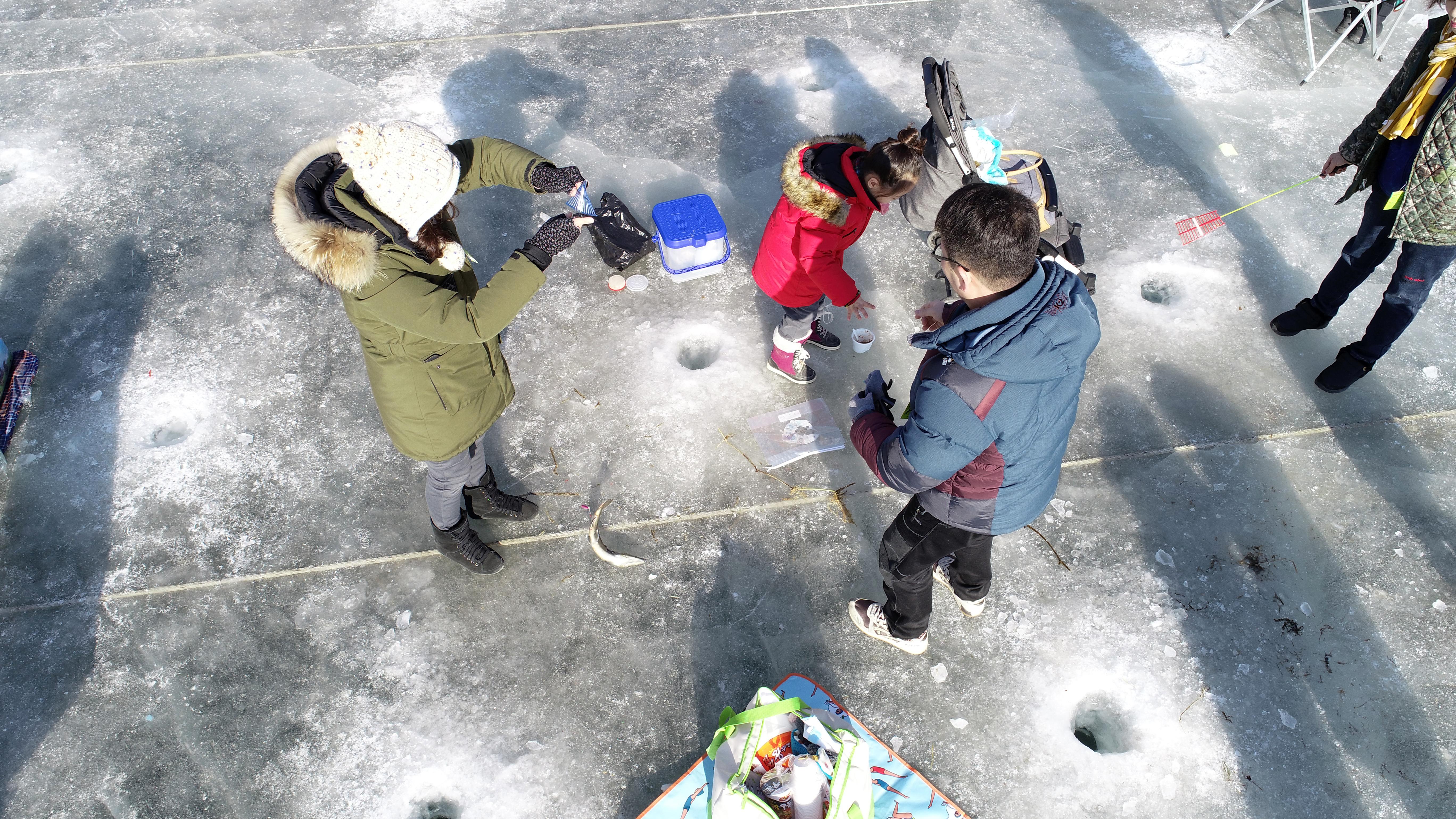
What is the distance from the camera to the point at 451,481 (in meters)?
3.10

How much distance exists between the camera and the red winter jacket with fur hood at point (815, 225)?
313 cm

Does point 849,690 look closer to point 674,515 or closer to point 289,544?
point 674,515

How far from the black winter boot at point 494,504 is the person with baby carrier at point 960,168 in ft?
6.69

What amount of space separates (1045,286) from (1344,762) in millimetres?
2255

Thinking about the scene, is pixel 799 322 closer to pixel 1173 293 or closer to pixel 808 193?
pixel 808 193

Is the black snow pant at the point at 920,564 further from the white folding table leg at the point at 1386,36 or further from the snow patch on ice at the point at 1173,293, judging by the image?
the white folding table leg at the point at 1386,36

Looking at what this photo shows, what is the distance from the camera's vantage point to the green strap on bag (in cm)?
253

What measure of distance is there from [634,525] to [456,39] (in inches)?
169

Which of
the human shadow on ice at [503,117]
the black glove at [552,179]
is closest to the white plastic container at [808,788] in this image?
the black glove at [552,179]

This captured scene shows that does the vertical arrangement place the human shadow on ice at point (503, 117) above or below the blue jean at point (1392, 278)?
below

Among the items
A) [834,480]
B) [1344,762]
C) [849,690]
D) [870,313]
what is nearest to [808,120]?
[870,313]

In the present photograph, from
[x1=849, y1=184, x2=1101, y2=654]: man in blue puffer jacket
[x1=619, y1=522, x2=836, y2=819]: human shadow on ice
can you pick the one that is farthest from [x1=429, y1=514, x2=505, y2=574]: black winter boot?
[x1=849, y1=184, x2=1101, y2=654]: man in blue puffer jacket

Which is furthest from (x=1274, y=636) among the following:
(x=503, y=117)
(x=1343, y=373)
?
(x=503, y=117)

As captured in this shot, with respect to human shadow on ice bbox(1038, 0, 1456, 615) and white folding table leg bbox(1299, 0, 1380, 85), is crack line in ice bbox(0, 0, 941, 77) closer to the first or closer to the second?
human shadow on ice bbox(1038, 0, 1456, 615)
